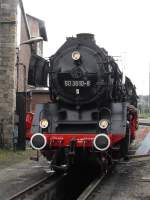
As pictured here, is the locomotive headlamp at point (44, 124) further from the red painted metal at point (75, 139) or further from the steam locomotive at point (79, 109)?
the red painted metal at point (75, 139)

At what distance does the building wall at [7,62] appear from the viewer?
2105cm

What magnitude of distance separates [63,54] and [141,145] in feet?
34.4

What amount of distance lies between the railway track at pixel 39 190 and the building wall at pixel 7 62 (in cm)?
844

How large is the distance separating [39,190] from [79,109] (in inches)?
101

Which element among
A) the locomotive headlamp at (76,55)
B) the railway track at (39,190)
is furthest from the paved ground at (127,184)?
the locomotive headlamp at (76,55)

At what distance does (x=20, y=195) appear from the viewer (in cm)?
1044

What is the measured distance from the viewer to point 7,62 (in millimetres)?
21219

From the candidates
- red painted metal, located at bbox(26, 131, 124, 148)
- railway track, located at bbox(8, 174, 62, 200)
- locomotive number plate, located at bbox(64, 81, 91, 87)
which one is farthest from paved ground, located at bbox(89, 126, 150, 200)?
locomotive number plate, located at bbox(64, 81, 91, 87)

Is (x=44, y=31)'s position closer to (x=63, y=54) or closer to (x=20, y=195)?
(x=63, y=54)

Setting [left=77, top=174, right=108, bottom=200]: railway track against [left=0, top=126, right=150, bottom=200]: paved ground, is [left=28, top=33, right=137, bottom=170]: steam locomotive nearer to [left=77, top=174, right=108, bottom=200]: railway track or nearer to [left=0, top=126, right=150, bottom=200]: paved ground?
[left=77, top=174, right=108, bottom=200]: railway track

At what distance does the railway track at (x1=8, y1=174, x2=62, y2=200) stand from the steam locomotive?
1.35 feet

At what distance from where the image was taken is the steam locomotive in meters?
12.3

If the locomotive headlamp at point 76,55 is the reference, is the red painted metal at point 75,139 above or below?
below

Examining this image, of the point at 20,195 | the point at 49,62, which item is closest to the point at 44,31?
the point at 49,62
